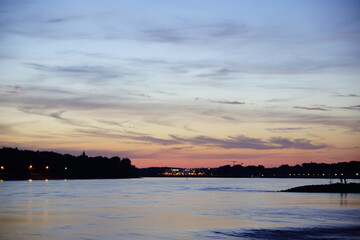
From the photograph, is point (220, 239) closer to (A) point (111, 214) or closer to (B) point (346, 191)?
(A) point (111, 214)

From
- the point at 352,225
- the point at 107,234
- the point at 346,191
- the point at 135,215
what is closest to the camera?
the point at 107,234

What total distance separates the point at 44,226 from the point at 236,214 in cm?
2126

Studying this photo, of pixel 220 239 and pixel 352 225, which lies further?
pixel 352 225

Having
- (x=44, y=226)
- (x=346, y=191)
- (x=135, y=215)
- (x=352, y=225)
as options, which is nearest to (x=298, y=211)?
(x=352, y=225)

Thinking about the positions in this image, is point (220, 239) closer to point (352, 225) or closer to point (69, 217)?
point (352, 225)

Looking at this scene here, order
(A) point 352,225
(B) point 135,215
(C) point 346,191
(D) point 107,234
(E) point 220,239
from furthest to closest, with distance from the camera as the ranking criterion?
(C) point 346,191 → (B) point 135,215 → (A) point 352,225 → (D) point 107,234 → (E) point 220,239

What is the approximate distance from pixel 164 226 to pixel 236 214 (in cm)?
1320

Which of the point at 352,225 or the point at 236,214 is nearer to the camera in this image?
the point at 352,225

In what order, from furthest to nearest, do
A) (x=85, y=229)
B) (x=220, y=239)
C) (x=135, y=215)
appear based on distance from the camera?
(x=135, y=215), (x=85, y=229), (x=220, y=239)

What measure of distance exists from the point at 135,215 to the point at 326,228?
2081 cm

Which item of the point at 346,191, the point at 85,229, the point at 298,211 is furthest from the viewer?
the point at 346,191

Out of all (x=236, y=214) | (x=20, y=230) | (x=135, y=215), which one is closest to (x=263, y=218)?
(x=236, y=214)

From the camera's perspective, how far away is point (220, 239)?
3475 centimetres

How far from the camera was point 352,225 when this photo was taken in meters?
42.2
